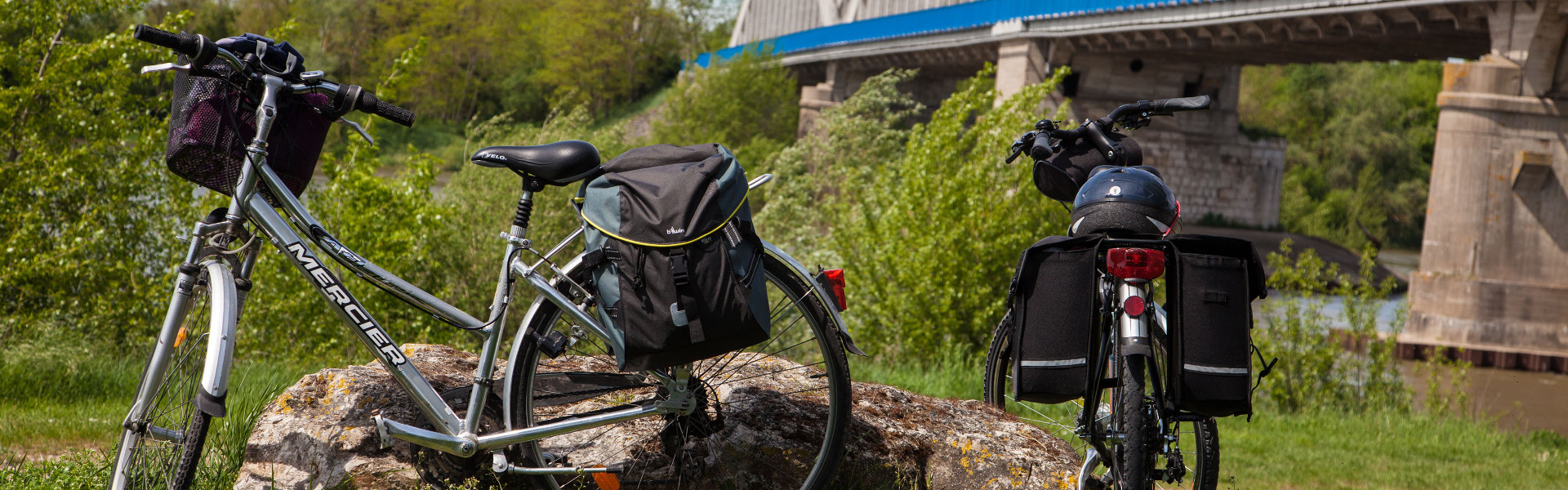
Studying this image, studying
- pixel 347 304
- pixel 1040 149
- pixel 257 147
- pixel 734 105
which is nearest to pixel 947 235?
pixel 1040 149

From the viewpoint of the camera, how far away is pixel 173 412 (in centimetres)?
277

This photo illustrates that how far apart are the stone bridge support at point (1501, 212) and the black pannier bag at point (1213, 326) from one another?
17275 millimetres

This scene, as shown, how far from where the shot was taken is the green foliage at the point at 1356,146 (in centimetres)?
4203

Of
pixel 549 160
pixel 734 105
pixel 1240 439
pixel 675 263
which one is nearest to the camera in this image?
pixel 675 263

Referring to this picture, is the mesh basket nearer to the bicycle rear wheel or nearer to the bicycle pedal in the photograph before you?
the bicycle pedal

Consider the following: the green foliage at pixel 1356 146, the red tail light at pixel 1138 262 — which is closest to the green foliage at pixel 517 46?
the green foliage at pixel 1356 146

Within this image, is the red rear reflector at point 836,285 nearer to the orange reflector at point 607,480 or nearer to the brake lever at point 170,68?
the orange reflector at point 607,480

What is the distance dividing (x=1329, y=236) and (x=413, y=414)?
43.0 meters

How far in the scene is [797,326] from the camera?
342 cm

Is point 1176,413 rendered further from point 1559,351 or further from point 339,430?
point 1559,351

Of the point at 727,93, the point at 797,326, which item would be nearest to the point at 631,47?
the point at 727,93

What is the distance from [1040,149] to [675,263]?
163 centimetres

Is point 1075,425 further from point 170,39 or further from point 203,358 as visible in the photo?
point 170,39

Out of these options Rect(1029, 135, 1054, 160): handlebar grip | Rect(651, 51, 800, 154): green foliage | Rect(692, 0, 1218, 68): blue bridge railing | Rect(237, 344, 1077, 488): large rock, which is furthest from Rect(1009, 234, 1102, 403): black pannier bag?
Rect(651, 51, 800, 154): green foliage
